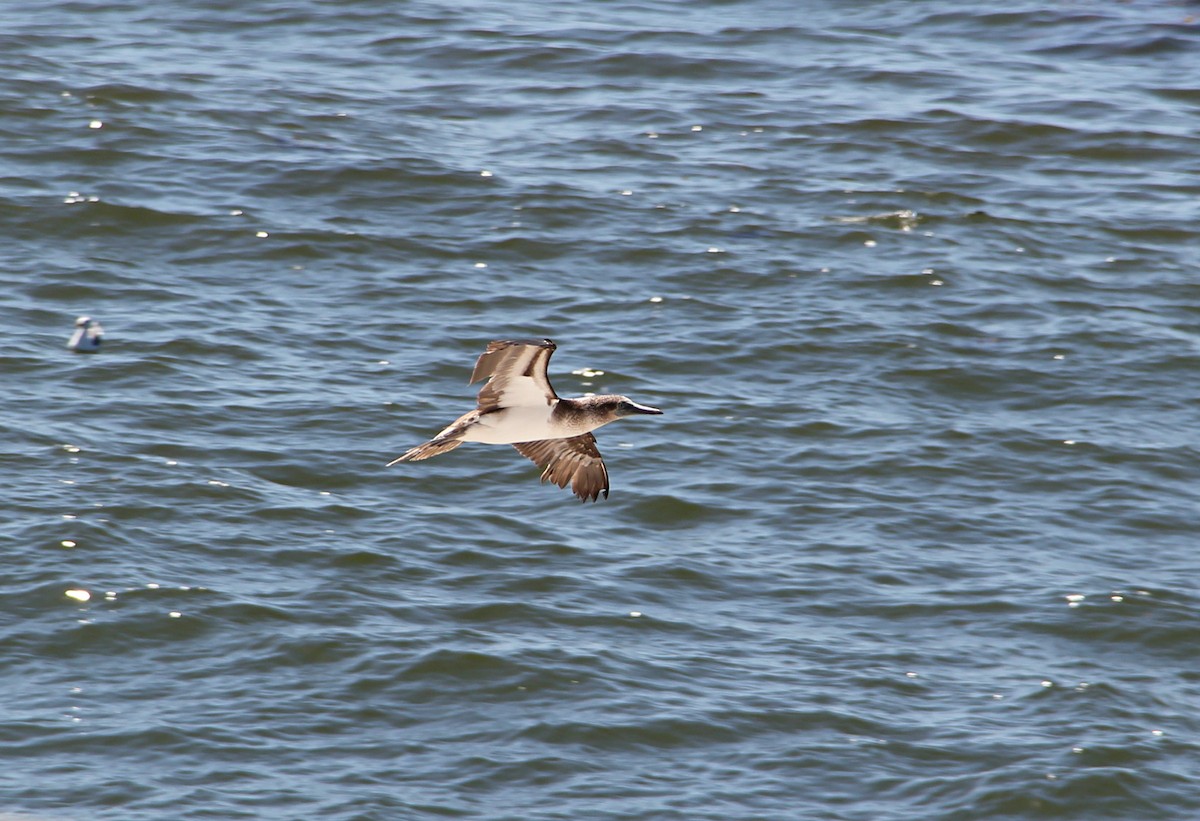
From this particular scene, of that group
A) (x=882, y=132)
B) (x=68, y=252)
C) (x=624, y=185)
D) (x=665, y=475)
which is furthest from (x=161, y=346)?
(x=882, y=132)

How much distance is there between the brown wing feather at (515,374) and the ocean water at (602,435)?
174 inches

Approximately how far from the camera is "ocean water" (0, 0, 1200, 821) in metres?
14.1

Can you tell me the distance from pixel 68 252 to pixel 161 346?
10.5 feet

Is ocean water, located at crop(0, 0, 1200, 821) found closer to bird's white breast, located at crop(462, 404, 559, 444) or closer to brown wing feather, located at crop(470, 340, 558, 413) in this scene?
bird's white breast, located at crop(462, 404, 559, 444)

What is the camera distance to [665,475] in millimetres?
18016

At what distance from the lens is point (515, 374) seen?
9969 millimetres

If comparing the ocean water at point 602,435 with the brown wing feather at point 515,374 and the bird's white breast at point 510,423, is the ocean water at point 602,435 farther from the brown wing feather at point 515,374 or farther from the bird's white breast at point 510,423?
the brown wing feather at point 515,374

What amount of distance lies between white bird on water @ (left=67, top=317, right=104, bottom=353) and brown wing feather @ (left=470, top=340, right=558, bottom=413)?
10.4m

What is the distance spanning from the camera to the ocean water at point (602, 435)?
46.4ft

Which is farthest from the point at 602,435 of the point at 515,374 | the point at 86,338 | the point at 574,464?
the point at 515,374

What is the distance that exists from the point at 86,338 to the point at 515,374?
10734 millimetres

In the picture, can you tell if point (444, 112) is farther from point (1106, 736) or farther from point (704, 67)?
point (1106, 736)

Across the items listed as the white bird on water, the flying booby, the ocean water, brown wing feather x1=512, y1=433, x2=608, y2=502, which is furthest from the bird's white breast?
the white bird on water

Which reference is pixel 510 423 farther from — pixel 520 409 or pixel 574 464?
pixel 574 464
